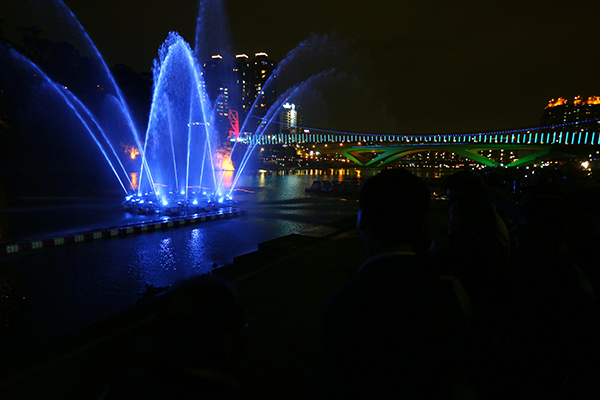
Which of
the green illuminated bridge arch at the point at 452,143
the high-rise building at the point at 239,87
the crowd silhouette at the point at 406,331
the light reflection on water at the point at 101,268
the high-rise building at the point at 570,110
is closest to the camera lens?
the crowd silhouette at the point at 406,331

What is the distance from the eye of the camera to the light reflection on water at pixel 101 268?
22.2 ft

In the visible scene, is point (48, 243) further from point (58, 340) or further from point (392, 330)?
point (392, 330)

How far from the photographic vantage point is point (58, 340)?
4668 mm

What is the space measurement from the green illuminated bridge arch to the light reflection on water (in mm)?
82296

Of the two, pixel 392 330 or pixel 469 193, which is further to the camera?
pixel 469 193

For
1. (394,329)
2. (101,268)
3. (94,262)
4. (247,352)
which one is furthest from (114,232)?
(394,329)

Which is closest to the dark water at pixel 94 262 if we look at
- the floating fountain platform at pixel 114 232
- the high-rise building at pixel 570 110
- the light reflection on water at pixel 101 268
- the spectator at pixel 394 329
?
the light reflection on water at pixel 101 268

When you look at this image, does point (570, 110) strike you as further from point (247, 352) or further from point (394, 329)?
point (394, 329)

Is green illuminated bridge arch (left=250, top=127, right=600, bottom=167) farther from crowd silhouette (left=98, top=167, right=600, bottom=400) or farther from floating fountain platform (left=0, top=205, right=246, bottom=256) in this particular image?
crowd silhouette (left=98, top=167, right=600, bottom=400)

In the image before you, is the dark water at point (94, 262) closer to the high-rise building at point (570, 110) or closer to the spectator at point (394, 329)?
the spectator at point (394, 329)

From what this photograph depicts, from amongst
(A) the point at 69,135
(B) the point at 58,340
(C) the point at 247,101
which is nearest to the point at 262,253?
(B) the point at 58,340

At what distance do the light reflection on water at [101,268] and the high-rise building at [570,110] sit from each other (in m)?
182

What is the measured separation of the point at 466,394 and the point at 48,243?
14581 mm

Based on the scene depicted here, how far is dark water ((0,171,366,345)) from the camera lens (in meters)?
6.84
